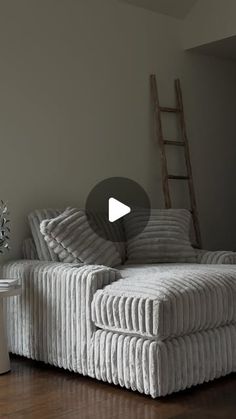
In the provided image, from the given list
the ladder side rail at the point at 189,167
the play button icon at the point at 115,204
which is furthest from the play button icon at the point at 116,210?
the ladder side rail at the point at 189,167

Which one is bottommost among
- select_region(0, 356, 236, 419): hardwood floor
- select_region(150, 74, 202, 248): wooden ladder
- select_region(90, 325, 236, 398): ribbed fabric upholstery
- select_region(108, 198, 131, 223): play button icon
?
select_region(0, 356, 236, 419): hardwood floor

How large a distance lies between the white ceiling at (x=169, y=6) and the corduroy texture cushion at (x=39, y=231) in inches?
67.5

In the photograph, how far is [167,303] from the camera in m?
2.90

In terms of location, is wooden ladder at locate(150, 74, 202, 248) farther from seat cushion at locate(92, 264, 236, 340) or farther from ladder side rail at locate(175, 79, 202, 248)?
seat cushion at locate(92, 264, 236, 340)

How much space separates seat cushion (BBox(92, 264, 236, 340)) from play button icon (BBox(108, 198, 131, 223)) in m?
1.05

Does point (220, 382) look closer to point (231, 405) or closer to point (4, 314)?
point (231, 405)

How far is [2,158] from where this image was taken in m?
3.98

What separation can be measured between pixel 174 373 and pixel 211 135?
9.11ft

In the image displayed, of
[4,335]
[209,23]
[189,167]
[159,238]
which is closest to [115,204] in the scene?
[159,238]

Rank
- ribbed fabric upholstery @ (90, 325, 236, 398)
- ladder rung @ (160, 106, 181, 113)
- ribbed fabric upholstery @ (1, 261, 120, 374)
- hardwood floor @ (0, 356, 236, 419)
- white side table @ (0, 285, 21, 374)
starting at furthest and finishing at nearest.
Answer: ladder rung @ (160, 106, 181, 113)
white side table @ (0, 285, 21, 374)
ribbed fabric upholstery @ (1, 261, 120, 374)
ribbed fabric upholstery @ (90, 325, 236, 398)
hardwood floor @ (0, 356, 236, 419)

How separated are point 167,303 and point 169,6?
2.74m

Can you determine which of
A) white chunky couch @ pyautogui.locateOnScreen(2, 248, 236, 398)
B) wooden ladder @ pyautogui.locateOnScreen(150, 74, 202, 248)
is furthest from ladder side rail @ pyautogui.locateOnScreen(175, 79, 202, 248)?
white chunky couch @ pyautogui.locateOnScreen(2, 248, 236, 398)

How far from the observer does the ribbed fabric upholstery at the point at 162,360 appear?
114 inches

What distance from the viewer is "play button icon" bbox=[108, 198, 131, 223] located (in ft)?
14.3
